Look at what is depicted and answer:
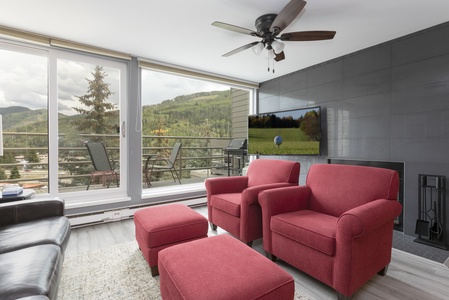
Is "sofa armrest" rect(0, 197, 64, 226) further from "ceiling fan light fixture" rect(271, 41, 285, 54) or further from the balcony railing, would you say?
"ceiling fan light fixture" rect(271, 41, 285, 54)

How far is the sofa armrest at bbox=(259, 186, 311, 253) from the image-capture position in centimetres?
202

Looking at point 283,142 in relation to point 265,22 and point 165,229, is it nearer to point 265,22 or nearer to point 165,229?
point 265,22

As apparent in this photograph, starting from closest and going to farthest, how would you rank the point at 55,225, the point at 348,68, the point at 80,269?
the point at 55,225 → the point at 80,269 → the point at 348,68

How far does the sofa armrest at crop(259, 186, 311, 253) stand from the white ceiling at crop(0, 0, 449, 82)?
5.15 feet

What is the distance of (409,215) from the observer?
2680 millimetres

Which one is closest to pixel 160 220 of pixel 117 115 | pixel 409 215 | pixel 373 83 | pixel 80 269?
pixel 80 269

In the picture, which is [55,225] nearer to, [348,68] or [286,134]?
[286,134]

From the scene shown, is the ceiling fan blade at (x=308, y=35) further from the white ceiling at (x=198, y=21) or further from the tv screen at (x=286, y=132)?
the tv screen at (x=286, y=132)

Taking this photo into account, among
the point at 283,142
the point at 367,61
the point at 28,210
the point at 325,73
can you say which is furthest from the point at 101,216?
the point at 367,61

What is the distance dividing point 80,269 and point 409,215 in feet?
11.3

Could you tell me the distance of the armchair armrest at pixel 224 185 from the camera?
283 centimetres

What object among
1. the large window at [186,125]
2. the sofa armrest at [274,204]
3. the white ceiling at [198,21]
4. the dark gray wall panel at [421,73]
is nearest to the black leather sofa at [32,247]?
the sofa armrest at [274,204]

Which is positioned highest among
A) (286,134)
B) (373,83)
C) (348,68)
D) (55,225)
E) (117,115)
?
(348,68)

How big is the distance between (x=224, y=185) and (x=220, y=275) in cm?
173
